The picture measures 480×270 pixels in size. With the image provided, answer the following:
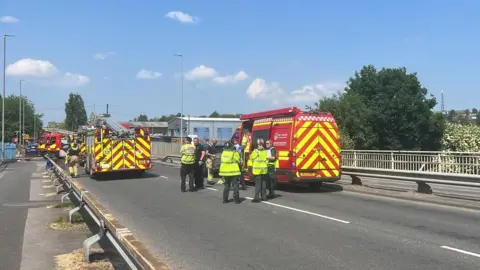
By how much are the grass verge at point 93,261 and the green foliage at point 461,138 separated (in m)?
31.7

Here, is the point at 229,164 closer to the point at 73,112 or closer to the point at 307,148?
the point at 307,148

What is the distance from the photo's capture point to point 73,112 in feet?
452

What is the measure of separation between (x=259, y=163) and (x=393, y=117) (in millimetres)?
28408

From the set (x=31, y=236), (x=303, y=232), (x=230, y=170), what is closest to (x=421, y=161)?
(x=230, y=170)

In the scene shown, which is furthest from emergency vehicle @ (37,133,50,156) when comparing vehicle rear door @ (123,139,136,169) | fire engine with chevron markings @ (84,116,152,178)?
vehicle rear door @ (123,139,136,169)

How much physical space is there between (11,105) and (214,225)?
322 feet

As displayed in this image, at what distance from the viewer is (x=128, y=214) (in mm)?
10688

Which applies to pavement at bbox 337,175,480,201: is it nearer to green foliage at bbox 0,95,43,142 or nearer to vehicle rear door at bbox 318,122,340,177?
vehicle rear door at bbox 318,122,340,177

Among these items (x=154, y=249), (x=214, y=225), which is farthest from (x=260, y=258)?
(x=214, y=225)

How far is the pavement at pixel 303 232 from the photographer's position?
6.47 metres

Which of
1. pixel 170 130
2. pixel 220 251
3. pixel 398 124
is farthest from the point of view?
pixel 170 130

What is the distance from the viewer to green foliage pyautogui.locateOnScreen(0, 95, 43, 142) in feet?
303

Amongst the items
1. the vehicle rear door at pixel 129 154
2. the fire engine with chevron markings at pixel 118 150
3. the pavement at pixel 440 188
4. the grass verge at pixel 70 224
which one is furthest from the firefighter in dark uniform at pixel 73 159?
the pavement at pixel 440 188

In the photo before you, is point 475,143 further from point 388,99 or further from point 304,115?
point 304,115
